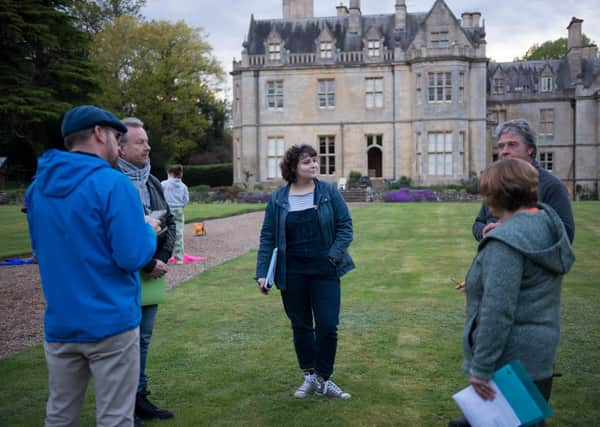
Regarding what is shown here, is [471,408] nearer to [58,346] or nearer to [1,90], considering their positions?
[58,346]

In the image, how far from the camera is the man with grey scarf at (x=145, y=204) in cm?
387

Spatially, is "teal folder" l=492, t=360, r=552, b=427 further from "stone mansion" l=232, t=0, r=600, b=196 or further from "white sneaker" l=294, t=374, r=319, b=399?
"stone mansion" l=232, t=0, r=600, b=196

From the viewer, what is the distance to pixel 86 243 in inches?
106

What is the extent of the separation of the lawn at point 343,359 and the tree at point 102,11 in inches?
1623

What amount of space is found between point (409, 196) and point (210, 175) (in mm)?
17860

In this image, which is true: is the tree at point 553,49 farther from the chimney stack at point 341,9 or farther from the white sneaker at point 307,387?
the white sneaker at point 307,387

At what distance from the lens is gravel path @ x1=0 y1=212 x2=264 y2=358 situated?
6.45m

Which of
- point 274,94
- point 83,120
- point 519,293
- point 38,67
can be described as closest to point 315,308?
point 519,293

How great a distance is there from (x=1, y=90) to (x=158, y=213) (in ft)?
74.9

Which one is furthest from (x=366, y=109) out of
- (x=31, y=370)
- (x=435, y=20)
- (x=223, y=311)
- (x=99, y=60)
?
(x=31, y=370)

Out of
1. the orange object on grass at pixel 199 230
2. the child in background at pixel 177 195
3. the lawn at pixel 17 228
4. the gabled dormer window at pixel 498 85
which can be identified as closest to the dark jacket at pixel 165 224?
the child in background at pixel 177 195

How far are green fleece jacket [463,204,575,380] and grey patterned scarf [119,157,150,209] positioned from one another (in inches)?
84.4

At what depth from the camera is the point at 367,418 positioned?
4.06 meters

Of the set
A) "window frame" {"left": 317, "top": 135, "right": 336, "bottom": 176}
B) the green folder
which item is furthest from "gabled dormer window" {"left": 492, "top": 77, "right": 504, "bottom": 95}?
the green folder
